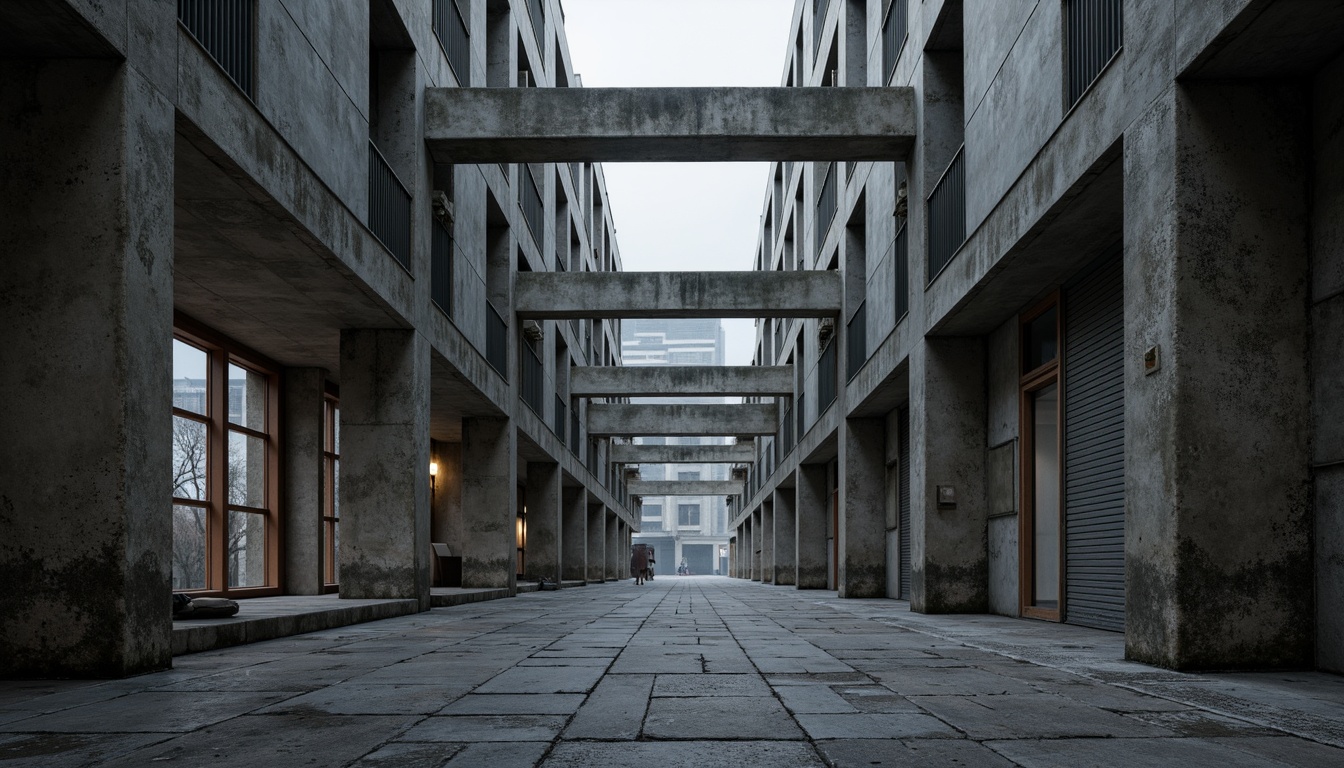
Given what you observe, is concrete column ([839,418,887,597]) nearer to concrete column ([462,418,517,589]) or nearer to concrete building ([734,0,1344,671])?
concrete building ([734,0,1344,671])

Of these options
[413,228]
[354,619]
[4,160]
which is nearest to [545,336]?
[413,228]

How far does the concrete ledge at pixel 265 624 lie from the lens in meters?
6.83

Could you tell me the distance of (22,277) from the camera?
5.65 m

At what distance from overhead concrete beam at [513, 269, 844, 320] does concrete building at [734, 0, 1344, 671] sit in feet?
4.76

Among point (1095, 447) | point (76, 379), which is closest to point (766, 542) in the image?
point (1095, 447)

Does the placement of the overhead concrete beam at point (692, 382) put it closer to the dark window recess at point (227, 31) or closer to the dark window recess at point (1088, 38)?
the dark window recess at point (1088, 38)

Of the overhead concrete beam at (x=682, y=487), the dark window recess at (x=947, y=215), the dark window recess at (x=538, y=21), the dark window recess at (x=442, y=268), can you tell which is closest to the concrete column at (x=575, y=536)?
the dark window recess at (x=538, y=21)

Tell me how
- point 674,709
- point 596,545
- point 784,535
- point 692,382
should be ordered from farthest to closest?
point 596,545
point 784,535
point 692,382
point 674,709

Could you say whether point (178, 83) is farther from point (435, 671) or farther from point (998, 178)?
point (998, 178)

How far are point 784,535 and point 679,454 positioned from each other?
32.2 ft

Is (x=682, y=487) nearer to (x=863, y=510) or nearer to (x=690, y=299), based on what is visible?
(x=690, y=299)

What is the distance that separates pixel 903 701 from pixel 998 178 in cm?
637

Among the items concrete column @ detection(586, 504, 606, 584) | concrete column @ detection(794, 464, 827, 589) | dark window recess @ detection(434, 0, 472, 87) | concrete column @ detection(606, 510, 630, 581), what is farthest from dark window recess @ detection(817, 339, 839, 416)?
concrete column @ detection(606, 510, 630, 581)

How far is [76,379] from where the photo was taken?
18.2 feet
